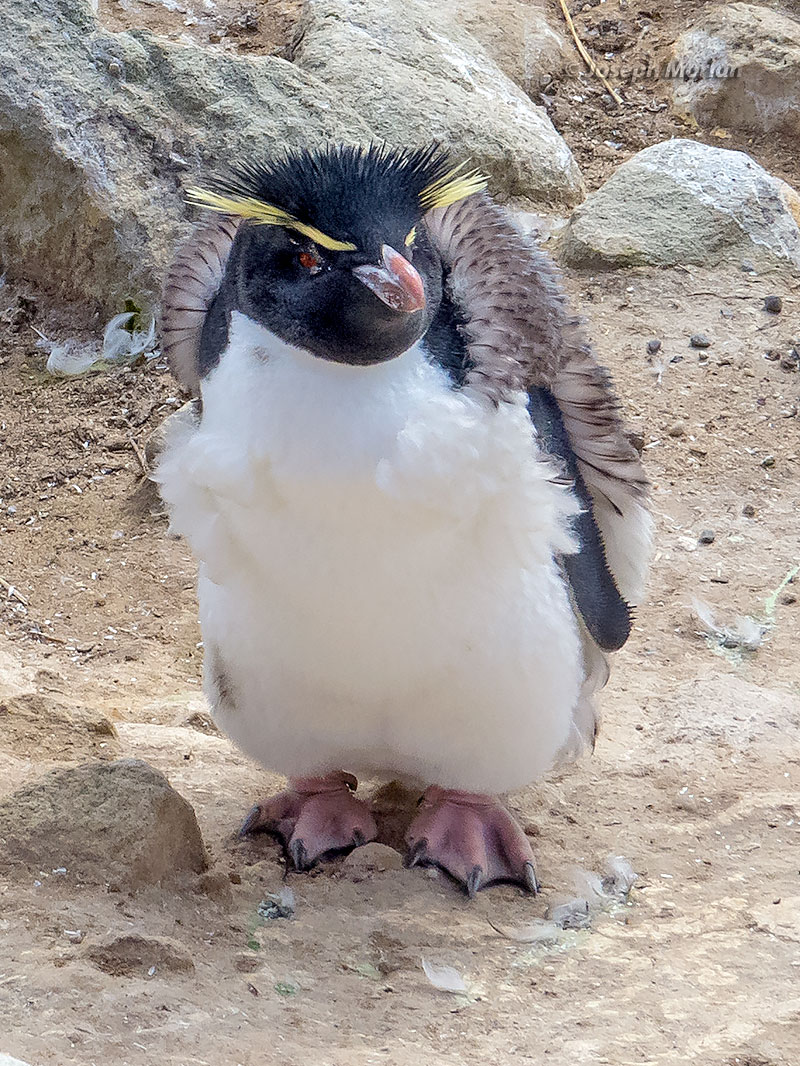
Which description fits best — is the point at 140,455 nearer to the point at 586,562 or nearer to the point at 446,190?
the point at 586,562

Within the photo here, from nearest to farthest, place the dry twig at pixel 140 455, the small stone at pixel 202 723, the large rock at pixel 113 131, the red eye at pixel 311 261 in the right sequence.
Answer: the red eye at pixel 311 261
the small stone at pixel 202 723
the dry twig at pixel 140 455
the large rock at pixel 113 131

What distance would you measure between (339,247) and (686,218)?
3.82 meters

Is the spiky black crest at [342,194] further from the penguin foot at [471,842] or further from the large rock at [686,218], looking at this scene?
the large rock at [686,218]

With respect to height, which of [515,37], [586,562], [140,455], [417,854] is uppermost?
[586,562]

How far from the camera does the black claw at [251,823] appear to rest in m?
2.91

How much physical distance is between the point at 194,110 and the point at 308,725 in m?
3.61

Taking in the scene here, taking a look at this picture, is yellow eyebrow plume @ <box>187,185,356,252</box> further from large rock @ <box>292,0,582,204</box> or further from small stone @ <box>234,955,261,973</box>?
large rock @ <box>292,0,582,204</box>

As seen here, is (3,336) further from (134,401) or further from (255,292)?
(255,292)

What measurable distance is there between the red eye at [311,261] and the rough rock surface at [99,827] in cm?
104

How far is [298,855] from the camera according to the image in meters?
2.77

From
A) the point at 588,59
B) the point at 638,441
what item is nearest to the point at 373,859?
the point at 638,441

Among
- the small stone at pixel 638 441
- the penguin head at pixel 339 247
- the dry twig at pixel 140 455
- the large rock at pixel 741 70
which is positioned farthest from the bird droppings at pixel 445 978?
the large rock at pixel 741 70

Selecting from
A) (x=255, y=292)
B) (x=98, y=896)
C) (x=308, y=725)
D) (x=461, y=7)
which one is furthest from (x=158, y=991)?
(x=461, y=7)

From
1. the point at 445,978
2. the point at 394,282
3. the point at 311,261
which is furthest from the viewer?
the point at 445,978
